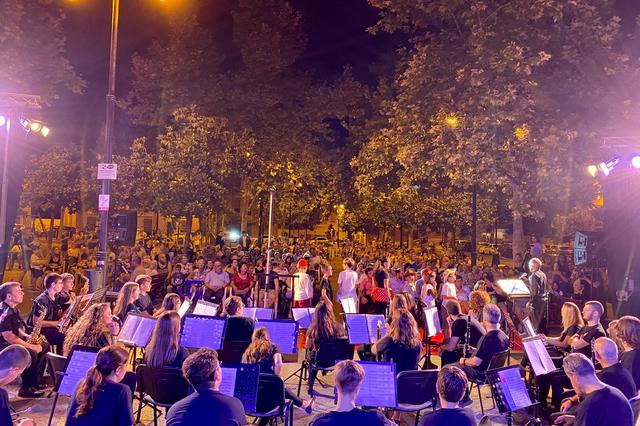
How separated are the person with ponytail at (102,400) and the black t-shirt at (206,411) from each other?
0.47 meters

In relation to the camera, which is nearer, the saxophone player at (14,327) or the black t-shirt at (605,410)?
the black t-shirt at (605,410)

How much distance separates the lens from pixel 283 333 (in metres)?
7.96

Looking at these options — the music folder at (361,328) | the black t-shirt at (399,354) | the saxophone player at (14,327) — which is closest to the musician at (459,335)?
the music folder at (361,328)

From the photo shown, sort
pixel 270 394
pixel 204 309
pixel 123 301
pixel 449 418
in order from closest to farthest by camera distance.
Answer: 1. pixel 449 418
2. pixel 270 394
3. pixel 123 301
4. pixel 204 309

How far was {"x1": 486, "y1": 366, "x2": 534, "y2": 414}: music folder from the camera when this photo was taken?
18.5 feet

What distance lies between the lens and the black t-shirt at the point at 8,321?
25.4ft

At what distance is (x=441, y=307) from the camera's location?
10781mm

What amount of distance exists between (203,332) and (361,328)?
2430 mm

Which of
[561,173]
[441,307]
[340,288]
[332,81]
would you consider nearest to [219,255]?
[340,288]

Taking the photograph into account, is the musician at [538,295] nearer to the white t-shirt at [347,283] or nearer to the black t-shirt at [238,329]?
the white t-shirt at [347,283]

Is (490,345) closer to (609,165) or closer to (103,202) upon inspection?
(609,165)

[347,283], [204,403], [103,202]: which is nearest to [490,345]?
[204,403]

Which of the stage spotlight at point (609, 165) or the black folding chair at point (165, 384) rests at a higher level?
the stage spotlight at point (609, 165)

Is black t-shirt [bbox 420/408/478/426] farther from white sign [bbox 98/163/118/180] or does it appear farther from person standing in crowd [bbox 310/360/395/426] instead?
white sign [bbox 98/163/118/180]
